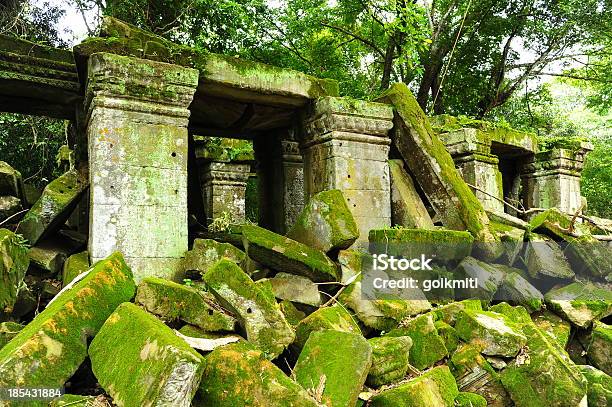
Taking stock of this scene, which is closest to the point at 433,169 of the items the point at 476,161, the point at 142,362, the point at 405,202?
the point at 405,202

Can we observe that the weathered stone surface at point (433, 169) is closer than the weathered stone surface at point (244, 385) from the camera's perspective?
No

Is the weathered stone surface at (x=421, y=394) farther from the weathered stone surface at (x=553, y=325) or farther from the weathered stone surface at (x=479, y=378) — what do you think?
the weathered stone surface at (x=553, y=325)

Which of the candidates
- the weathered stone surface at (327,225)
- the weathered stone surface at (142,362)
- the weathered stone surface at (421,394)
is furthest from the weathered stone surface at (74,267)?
the weathered stone surface at (421,394)

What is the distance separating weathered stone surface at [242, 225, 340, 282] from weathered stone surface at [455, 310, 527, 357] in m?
1.01

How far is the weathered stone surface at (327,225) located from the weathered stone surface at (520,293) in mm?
1571

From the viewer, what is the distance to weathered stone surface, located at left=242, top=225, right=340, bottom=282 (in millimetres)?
3758

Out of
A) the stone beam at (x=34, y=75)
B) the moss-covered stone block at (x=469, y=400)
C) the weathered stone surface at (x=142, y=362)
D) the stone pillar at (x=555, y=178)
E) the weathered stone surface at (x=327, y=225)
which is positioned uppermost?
the stone beam at (x=34, y=75)

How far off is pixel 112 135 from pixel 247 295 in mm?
1938

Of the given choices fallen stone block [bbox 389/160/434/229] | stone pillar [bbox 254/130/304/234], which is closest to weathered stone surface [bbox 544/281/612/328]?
fallen stone block [bbox 389/160/434/229]

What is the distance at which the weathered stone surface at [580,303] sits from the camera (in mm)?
4340

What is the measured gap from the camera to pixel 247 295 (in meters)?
2.87

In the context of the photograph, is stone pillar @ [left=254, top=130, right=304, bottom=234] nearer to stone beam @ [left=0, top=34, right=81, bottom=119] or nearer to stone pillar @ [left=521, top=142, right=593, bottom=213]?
stone beam @ [left=0, top=34, right=81, bottom=119]

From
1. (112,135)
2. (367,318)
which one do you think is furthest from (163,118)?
(367,318)

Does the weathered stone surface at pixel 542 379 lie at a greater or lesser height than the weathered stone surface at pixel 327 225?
lesser
